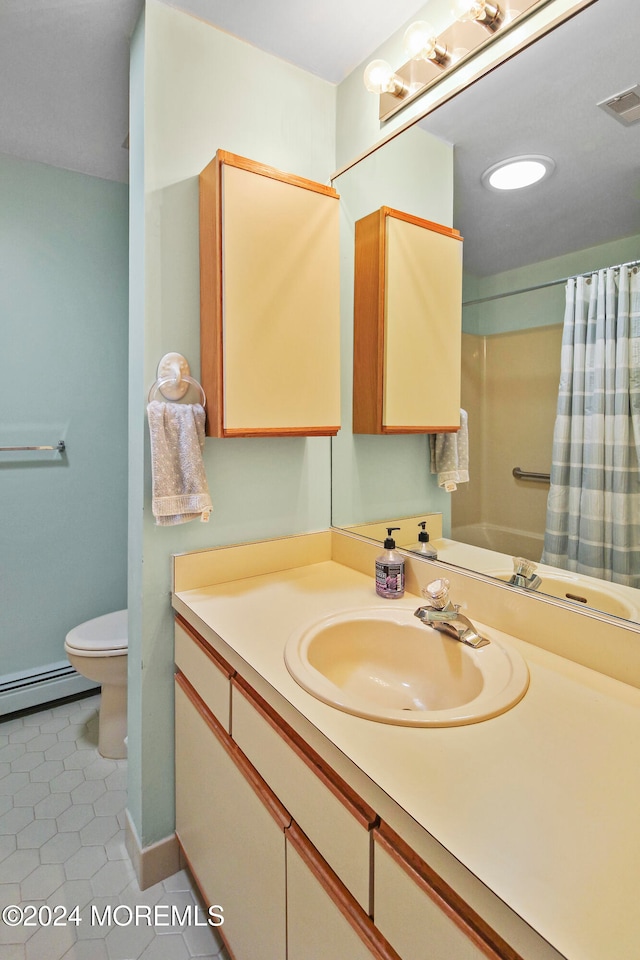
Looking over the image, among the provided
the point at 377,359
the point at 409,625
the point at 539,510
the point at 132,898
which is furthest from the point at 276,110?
the point at 132,898

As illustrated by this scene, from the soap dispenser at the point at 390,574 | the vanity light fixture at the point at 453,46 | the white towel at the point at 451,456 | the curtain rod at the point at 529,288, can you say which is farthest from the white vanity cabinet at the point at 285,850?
the vanity light fixture at the point at 453,46

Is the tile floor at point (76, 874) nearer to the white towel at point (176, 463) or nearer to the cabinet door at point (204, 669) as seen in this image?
the cabinet door at point (204, 669)

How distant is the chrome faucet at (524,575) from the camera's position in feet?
3.48

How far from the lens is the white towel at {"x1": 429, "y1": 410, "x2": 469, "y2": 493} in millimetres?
1208

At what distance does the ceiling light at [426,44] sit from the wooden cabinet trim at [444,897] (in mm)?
1577

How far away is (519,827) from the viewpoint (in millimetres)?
578

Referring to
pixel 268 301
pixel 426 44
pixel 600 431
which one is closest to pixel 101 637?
pixel 268 301

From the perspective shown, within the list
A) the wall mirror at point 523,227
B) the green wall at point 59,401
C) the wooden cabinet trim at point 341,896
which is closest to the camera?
the wooden cabinet trim at point 341,896

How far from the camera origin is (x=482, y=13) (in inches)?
43.3

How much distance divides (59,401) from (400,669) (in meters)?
1.95

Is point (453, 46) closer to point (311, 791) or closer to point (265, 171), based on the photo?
point (265, 171)

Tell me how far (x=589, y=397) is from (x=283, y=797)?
0.91 m

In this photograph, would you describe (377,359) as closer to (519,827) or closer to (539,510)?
(539,510)

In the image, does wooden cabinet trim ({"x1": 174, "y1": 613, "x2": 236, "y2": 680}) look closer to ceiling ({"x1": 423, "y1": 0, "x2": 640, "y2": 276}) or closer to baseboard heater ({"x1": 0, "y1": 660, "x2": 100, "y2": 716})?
ceiling ({"x1": 423, "y1": 0, "x2": 640, "y2": 276})
